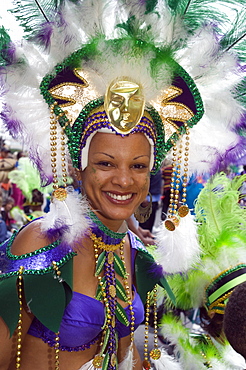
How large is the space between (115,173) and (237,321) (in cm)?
77

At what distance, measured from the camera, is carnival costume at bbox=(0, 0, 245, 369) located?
167 cm

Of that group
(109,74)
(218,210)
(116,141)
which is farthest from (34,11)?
(218,210)

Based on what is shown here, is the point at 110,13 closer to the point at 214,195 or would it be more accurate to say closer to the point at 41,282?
the point at 41,282

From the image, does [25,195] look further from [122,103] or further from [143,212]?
[122,103]

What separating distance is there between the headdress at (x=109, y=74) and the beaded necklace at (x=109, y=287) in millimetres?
229

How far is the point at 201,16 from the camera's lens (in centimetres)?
174

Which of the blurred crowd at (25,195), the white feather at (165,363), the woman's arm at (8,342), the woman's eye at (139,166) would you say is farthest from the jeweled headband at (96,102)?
the blurred crowd at (25,195)

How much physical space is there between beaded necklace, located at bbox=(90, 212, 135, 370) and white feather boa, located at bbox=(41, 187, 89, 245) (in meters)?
0.10

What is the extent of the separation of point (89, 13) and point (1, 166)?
23.0 feet

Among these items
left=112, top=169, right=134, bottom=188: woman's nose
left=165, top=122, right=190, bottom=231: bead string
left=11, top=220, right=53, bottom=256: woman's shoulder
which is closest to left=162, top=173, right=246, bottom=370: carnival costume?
left=165, top=122, right=190, bottom=231: bead string

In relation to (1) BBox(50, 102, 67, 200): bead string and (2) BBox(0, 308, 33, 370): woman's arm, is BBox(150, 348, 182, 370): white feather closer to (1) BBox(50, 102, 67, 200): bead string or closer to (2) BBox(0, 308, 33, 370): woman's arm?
(2) BBox(0, 308, 33, 370): woman's arm

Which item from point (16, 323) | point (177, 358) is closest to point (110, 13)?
point (16, 323)

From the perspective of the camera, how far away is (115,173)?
5.85 feet

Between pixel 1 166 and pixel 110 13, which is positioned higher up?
pixel 110 13
